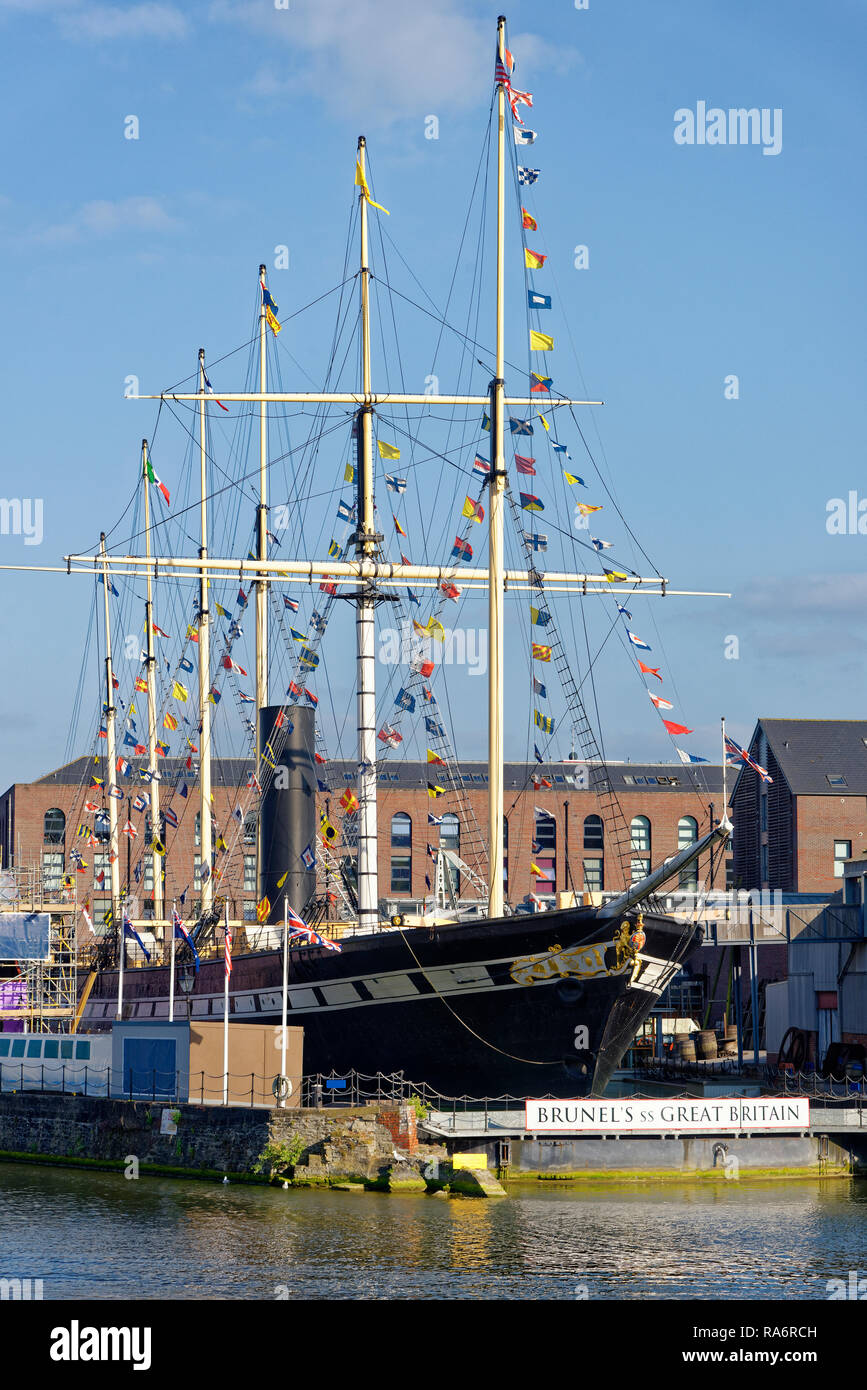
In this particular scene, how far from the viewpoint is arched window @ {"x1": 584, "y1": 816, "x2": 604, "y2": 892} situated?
88.7 meters

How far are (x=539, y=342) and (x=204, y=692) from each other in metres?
24.8

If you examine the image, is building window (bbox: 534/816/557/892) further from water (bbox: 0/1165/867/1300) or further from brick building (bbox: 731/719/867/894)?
water (bbox: 0/1165/867/1300)

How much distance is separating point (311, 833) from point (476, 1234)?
21108 mm

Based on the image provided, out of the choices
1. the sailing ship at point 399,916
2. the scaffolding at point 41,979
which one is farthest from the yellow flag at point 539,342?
the scaffolding at point 41,979

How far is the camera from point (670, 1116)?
33719 millimetres

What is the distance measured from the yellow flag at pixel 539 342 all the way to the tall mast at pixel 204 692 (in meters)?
20.1

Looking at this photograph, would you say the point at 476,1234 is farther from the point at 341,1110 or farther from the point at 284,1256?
the point at 341,1110

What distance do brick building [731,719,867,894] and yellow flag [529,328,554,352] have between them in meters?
32.1

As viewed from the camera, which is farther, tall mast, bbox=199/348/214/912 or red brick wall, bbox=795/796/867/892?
red brick wall, bbox=795/796/867/892

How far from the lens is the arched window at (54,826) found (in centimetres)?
8681

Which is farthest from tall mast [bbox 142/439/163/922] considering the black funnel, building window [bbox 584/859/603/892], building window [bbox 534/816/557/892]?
building window [bbox 584/859/603/892]

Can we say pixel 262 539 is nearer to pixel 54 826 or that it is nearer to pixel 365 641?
pixel 365 641

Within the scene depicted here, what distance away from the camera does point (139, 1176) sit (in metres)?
35.5

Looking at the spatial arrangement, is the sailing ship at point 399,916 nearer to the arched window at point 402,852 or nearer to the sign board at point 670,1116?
the sign board at point 670,1116
